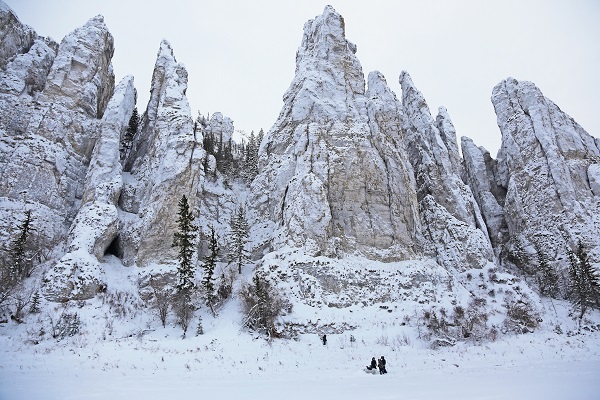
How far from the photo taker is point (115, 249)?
129 feet

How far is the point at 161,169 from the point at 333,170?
21.2m

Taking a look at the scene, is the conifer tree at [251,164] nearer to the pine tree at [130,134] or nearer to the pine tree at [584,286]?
the pine tree at [130,134]

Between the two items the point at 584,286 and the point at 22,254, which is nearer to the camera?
the point at 22,254

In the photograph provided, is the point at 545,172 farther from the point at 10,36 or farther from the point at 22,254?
the point at 10,36

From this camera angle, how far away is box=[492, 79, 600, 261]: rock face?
4678 cm

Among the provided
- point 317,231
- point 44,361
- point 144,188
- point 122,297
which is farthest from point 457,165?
point 44,361

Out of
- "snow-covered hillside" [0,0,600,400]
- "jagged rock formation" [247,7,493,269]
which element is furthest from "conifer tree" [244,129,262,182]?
"jagged rock formation" [247,7,493,269]

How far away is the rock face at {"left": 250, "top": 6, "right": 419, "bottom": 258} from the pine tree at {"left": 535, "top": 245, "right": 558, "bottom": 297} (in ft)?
63.8

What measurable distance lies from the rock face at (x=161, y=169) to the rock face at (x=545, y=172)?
49075mm

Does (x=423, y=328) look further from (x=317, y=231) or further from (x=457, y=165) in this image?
(x=457, y=165)

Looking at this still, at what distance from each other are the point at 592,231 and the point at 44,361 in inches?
2339

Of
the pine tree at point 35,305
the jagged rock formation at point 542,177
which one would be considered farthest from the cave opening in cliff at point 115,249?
the jagged rock formation at point 542,177

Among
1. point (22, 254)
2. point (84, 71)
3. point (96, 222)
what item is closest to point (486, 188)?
point (96, 222)

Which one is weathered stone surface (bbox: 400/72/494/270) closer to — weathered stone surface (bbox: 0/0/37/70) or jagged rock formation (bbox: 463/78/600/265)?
jagged rock formation (bbox: 463/78/600/265)
